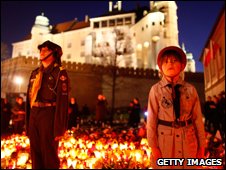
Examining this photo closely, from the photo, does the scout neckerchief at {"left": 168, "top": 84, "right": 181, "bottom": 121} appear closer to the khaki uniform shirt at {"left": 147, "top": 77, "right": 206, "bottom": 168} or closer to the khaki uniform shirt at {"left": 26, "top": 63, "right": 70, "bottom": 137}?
the khaki uniform shirt at {"left": 147, "top": 77, "right": 206, "bottom": 168}

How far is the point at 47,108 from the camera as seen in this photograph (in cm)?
391

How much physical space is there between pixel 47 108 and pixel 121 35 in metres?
53.4

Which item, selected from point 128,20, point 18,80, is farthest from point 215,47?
point 128,20

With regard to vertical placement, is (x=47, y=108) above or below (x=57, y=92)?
below

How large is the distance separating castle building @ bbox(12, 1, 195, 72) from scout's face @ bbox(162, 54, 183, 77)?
143 ft

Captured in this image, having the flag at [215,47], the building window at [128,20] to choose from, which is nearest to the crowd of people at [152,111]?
the flag at [215,47]

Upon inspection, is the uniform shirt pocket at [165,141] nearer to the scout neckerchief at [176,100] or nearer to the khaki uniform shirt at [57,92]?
the scout neckerchief at [176,100]

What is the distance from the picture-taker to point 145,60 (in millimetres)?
53812

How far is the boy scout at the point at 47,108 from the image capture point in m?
3.88

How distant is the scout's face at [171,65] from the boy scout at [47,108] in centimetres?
157

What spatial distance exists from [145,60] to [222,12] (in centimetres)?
3254

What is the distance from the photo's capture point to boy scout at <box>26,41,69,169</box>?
12.7ft

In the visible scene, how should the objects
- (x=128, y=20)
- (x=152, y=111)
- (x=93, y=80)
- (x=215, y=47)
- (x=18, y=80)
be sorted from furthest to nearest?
(x=128, y=20)
(x=93, y=80)
(x=18, y=80)
(x=215, y=47)
(x=152, y=111)

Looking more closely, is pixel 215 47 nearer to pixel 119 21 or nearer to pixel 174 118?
pixel 174 118
